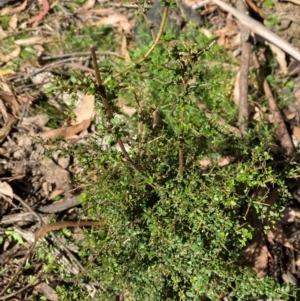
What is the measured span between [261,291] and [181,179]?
0.78m

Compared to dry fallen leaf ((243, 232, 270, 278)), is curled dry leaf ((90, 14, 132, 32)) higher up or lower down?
higher up

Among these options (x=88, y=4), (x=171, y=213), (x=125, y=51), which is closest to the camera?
(x=171, y=213)

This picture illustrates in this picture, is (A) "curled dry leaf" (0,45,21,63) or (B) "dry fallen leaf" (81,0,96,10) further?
(B) "dry fallen leaf" (81,0,96,10)

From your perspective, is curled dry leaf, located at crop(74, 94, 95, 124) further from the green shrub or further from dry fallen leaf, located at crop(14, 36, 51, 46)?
the green shrub

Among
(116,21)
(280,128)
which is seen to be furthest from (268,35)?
(116,21)

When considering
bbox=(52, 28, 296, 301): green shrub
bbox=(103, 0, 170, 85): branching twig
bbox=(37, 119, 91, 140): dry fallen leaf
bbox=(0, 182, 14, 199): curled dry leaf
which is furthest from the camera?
bbox=(37, 119, 91, 140): dry fallen leaf

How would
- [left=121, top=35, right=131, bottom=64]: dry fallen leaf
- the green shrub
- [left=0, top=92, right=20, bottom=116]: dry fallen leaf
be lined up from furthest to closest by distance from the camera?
[left=121, top=35, right=131, bottom=64]: dry fallen leaf < [left=0, top=92, right=20, bottom=116]: dry fallen leaf < the green shrub

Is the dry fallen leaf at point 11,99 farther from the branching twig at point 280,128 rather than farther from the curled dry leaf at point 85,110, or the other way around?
the branching twig at point 280,128

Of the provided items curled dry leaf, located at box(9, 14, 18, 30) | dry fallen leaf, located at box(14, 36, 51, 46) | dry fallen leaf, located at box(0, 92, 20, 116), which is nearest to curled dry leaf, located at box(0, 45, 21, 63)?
dry fallen leaf, located at box(14, 36, 51, 46)

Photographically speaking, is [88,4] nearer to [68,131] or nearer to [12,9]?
[12,9]

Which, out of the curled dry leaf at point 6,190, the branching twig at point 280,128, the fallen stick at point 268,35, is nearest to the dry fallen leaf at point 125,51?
the fallen stick at point 268,35

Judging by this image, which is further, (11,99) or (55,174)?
(11,99)

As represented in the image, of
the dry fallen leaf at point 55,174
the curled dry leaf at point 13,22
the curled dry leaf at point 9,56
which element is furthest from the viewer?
the curled dry leaf at point 13,22

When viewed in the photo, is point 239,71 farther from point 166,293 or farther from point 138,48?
point 166,293
